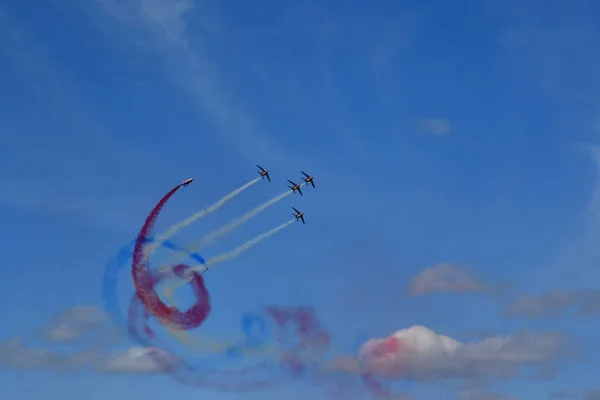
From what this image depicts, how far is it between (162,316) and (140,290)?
8.82m

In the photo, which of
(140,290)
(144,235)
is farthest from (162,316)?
(144,235)

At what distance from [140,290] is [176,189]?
27787mm

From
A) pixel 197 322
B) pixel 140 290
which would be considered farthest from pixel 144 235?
pixel 197 322

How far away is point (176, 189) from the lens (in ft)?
652

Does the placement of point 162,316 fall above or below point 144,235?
below

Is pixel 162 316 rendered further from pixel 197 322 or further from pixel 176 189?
pixel 176 189

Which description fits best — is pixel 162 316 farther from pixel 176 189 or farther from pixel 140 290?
pixel 176 189

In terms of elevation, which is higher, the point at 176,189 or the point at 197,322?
the point at 176,189

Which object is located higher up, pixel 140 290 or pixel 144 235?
pixel 144 235

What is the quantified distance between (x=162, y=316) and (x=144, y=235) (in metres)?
21.4

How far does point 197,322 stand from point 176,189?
116 ft

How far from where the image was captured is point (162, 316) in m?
193

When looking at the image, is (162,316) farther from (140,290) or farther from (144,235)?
(144,235)

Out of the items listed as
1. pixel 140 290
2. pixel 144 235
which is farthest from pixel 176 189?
pixel 140 290
